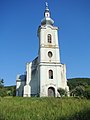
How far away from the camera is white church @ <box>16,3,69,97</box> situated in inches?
1638

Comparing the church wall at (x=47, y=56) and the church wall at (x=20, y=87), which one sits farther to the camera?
the church wall at (x=20, y=87)

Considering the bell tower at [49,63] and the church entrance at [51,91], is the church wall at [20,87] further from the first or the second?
the church entrance at [51,91]

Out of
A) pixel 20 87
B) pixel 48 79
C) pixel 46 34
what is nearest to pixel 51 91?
pixel 48 79

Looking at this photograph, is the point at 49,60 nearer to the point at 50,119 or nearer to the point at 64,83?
the point at 64,83

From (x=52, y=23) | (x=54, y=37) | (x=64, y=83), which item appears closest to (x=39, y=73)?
(x=64, y=83)

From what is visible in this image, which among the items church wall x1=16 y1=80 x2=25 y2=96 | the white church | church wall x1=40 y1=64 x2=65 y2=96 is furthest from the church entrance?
church wall x1=16 y1=80 x2=25 y2=96

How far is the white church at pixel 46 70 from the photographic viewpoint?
41.6 metres

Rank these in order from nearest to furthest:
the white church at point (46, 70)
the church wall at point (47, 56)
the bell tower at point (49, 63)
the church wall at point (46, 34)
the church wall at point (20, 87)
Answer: the bell tower at point (49, 63) < the white church at point (46, 70) < the church wall at point (47, 56) < the church wall at point (46, 34) < the church wall at point (20, 87)

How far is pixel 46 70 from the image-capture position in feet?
139

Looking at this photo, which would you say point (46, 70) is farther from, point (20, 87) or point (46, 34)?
point (20, 87)

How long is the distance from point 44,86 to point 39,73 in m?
2.82

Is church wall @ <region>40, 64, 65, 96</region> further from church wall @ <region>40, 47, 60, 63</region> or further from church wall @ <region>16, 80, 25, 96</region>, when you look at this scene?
church wall @ <region>16, 80, 25, 96</region>

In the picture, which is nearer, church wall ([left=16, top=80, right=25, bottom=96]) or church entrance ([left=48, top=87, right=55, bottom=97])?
church entrance ([left=48, top=87, right=55, bottom=97])

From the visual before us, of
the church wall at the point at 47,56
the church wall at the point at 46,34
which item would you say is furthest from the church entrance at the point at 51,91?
the church wall at the point at 46,34
